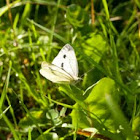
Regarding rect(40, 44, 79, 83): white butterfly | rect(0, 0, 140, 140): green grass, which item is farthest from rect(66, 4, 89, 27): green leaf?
rect(40, 44, 79, 83): white butterfly

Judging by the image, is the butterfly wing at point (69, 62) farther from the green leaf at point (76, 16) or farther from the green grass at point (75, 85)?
the green leaf at point (76, 16)

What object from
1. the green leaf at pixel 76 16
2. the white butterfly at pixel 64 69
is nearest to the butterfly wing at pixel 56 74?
the white butterfly at pixel 64 69

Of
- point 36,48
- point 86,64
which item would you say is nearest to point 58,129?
point 86,64

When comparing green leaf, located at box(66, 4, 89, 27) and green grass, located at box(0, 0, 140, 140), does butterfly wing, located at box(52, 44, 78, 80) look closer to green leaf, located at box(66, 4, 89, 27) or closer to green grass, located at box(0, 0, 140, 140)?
green grass, located at box(0, 0, 140, 140)

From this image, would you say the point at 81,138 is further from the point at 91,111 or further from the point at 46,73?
the point at 46,73

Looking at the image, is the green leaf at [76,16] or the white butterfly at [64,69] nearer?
the white butterfly at [64,69]
